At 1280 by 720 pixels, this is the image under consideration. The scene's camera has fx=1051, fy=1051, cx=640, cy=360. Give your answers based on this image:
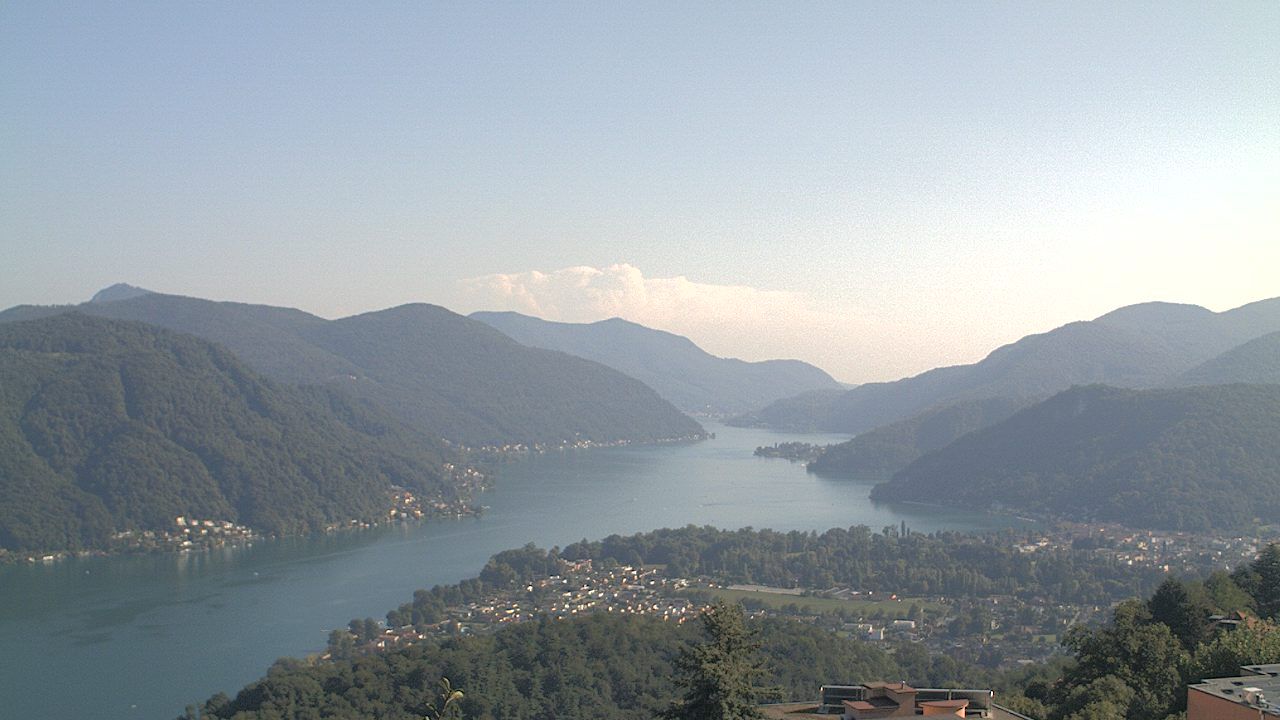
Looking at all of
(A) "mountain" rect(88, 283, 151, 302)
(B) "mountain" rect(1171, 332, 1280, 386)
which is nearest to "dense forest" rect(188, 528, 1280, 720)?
(B) "mountain" rect(1171, 332, 1280, 386)

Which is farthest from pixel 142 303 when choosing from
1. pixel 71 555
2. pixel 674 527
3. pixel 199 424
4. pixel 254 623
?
pixel 254 623

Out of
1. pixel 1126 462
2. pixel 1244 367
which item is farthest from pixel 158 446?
pixel 1244 367

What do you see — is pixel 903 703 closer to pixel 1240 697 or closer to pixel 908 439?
pixel 1240 697

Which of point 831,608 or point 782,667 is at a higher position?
point 782,667

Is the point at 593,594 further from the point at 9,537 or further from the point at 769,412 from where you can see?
the point at 769,412

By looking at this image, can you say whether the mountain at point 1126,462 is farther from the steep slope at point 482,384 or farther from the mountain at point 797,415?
the mountain at point 797,415

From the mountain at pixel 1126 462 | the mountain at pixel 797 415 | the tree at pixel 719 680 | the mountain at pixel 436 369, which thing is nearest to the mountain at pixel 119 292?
the mountain at pixel 436 369
